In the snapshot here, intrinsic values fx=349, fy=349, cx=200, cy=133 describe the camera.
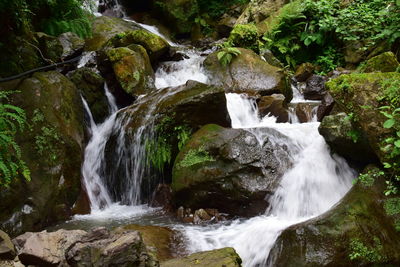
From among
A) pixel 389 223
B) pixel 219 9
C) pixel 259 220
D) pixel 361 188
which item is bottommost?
pixel 259 220

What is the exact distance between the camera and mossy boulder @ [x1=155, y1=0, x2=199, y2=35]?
16.9m

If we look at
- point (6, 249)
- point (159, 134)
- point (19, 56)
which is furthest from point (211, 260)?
point (19, 56)

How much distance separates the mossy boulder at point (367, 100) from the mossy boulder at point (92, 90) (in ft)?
18.0

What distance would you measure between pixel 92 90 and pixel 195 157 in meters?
3.71

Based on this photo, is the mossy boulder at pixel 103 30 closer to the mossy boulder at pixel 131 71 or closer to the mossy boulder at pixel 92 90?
the mossy boulder at pixel 131 71

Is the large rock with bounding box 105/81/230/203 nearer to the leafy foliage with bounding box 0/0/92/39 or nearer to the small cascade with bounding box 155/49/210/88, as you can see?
the leafy foliage with bounding box 0/0/92/39

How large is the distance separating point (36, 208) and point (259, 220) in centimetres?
345

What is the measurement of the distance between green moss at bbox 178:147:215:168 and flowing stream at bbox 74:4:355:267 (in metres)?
1.01

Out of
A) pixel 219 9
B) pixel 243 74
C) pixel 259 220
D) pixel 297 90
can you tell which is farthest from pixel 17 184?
pixel 219 9

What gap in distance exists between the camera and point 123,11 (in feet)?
57.3

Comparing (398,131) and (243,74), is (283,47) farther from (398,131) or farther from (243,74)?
(398,131)

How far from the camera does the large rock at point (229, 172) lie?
564 cm

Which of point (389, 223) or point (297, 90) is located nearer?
point (389, 223)

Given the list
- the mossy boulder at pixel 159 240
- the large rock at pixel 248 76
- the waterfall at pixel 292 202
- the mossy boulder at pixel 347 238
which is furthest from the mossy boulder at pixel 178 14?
the mossy boulder at pixel 347 238
